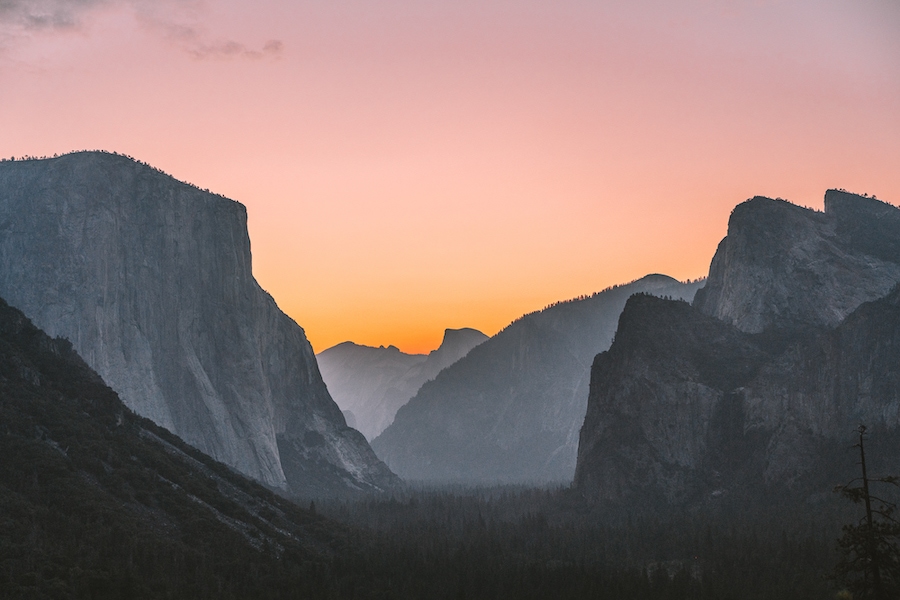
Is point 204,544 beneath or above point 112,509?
beneath

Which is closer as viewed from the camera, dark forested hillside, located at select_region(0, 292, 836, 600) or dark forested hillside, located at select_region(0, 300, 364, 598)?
dark forested hillside, located at select_region(0, 300, 364, 598)

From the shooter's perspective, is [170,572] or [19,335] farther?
[19,335]

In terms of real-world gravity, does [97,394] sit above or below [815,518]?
above

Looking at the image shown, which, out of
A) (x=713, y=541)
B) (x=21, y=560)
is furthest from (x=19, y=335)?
(x=713, y=541)

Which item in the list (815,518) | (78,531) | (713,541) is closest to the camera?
(78,531)

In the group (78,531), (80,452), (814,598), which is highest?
(80,452)

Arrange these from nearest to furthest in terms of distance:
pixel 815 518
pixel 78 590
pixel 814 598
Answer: pixel 78 590
pixel 814 598
pixel 815 518

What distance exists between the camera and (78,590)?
324ft

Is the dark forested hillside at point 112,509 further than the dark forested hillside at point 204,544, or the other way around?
the dark forested hillside at point 204,544

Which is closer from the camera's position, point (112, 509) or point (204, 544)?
point (112, 509)

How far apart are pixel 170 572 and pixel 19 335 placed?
54.6 m

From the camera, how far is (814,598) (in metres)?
126

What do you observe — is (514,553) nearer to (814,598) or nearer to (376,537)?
(376,537)

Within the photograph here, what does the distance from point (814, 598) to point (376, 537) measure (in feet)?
243
